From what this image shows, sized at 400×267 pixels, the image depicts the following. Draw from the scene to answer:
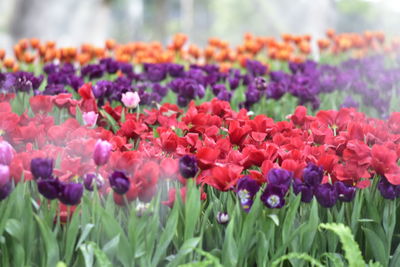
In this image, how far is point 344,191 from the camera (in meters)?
2.21

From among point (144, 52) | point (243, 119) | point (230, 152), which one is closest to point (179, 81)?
point (243, 119)

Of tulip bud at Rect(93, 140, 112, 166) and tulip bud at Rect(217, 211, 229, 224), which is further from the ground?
tulip bud at Rect(93, 140, 112, 166)

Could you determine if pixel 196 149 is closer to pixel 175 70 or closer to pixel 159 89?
pixel 159 89

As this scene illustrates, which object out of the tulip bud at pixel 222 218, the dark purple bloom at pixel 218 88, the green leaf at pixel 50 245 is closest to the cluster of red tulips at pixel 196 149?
the tulip bud at pixel 222 218

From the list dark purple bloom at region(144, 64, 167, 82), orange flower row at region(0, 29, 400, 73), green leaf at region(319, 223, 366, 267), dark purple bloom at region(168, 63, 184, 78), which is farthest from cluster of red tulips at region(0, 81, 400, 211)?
orange flower row at region(0, 29, 400, 73)

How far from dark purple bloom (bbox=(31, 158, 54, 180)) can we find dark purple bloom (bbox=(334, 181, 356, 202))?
1080mm

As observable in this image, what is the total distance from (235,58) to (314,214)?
5.29 metres

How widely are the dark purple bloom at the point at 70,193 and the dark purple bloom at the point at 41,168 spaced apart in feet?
0.31

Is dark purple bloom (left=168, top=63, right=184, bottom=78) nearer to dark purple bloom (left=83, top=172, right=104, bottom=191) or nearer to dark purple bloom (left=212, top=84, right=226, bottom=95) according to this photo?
dark purple bloom (left=212, top=84, right=226, bottom=95)

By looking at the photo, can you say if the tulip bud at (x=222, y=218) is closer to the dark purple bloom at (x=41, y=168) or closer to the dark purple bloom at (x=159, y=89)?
the dark purple bloom at (x=41, y=168)

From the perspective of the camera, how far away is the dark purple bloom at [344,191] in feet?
7.25

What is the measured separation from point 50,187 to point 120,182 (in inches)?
9.3

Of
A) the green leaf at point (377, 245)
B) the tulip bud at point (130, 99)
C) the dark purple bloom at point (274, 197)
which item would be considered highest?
the tulip bud at point (130, 99)

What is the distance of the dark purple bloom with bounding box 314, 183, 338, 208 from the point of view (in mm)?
2154
